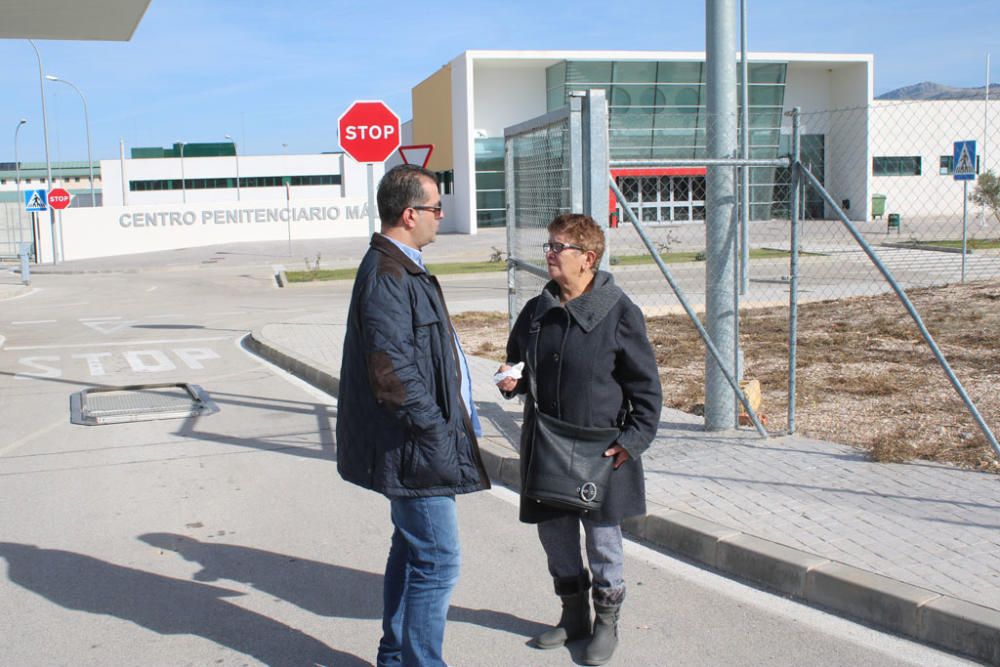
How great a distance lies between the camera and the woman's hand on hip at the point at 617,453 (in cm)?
377

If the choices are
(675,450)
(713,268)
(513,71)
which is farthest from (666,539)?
(513,71)

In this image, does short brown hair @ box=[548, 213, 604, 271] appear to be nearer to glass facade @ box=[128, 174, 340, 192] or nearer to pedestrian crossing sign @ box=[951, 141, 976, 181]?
pedestrian crossing sign @ box=[951, 141, 976, 181]

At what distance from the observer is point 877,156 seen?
50.6 m

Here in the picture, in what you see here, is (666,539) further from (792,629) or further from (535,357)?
(535,357)

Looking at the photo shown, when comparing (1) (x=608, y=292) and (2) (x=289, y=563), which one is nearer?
(1) (x=608, y=292)

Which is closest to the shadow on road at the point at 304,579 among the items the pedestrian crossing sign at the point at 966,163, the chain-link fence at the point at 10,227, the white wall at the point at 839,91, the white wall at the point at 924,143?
the pedestrian crossing sign at the point at 966,163

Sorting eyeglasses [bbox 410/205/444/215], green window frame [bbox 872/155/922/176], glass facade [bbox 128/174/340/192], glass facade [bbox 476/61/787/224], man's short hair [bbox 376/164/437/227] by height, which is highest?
glass facade [bbox 476/61/787/224]

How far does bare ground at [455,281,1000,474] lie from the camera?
279 inches

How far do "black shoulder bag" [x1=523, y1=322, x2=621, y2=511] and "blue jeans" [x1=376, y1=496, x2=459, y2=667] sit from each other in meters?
0.46

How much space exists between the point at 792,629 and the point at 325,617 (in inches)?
82.3

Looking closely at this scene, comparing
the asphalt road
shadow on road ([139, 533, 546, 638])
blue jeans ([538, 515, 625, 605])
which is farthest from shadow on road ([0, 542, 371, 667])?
blue jeans ([538, 515, 625, 605])

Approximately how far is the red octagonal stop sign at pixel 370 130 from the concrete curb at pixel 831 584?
7.33 m

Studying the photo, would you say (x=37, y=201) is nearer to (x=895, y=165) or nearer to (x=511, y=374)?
(x=511, y=374)

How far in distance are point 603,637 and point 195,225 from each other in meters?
47.4
